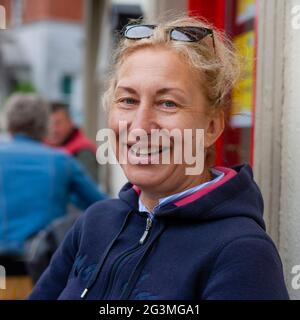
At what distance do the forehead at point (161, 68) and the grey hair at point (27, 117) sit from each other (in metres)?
2.46

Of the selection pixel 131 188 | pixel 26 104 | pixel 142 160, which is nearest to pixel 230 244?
pixel 142 160

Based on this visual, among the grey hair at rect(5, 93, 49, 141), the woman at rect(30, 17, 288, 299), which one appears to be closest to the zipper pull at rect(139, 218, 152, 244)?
the woman at rect(30, 17, 288, 299)

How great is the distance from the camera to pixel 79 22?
24.1 m

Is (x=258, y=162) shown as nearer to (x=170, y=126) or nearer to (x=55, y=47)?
(x=170, y=126)

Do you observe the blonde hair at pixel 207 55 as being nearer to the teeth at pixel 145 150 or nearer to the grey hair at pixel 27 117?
the teeth at pixel 145 150

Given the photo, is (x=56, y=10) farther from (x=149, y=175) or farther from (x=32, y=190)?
(x=149, y=175)

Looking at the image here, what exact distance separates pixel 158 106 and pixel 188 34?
190 millimetres

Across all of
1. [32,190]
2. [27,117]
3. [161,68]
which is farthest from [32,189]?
[161,68]

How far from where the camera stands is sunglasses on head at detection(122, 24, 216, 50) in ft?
4.65

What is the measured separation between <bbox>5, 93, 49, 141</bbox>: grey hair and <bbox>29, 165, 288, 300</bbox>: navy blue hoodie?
7.59 ft

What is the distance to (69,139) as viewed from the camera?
205 inches

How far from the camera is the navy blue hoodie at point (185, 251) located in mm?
1211

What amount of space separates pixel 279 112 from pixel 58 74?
23240 millimetres

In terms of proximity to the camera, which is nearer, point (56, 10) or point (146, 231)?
point (146, 231)
